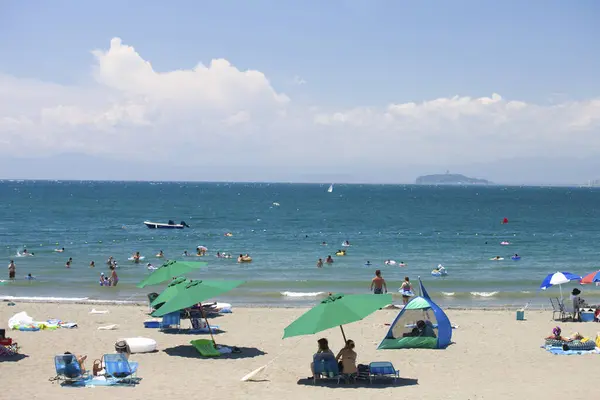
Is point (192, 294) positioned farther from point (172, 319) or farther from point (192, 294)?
point (172, 319)

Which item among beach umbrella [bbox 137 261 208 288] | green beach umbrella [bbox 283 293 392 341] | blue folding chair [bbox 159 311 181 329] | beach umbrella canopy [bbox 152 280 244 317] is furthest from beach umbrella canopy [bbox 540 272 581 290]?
blue folding chair [bbox 159 311 181 329]

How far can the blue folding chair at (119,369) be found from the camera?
45.6 ft

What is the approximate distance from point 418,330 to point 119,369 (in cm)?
768

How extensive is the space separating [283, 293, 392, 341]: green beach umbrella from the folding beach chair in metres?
3.45

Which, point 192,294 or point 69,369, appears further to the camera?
point 192,294

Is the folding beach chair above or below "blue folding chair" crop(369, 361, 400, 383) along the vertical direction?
below

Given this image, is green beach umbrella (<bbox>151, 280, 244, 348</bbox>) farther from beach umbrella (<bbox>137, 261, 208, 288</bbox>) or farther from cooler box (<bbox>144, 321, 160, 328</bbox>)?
cooler box (<bbox>144, 321, 160, 328</bbox>)

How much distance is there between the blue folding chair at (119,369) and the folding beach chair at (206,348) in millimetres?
2608

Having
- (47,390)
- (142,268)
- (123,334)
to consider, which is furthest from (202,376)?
(142,268)

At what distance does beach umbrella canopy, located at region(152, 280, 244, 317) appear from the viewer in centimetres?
1598

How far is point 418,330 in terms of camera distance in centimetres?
1758

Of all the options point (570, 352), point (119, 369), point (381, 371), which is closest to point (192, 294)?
point (119, 369)

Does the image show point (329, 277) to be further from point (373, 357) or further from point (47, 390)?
point (47, 390)

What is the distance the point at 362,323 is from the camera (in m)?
21.5
